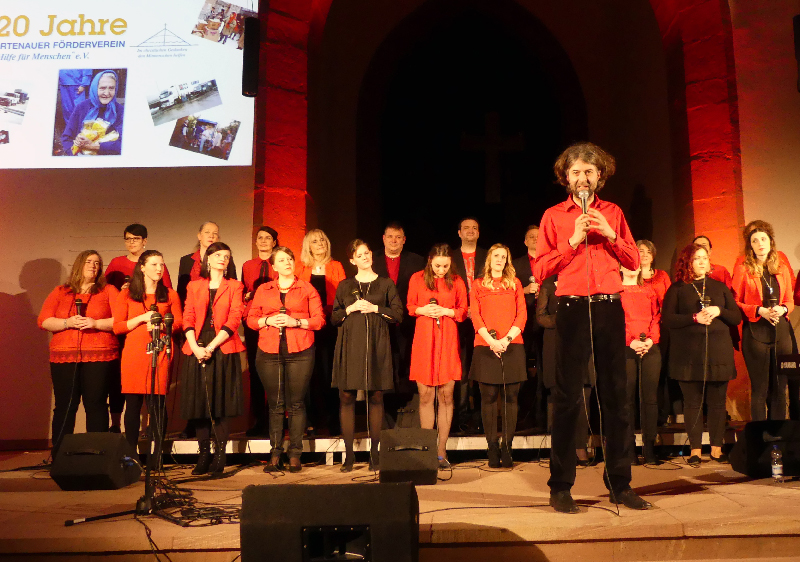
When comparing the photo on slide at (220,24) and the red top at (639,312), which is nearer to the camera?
Answer: the red top at (639,312)

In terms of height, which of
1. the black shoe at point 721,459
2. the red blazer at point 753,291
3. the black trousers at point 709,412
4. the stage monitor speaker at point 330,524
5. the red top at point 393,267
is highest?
the red top at point 393,267

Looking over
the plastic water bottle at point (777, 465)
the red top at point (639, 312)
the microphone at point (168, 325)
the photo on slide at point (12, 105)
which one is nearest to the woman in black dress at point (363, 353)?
the microphone at point (168, 325)

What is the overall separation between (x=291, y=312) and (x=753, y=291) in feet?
11.6

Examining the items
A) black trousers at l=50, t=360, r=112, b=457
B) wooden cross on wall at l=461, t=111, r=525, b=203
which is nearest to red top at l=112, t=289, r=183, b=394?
black trousers at l=50, t=360, r=112, b=457

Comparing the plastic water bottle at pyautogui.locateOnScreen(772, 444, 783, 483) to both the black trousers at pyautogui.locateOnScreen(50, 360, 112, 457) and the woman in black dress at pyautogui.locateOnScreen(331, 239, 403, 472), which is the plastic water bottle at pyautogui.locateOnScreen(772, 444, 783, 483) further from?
the black trousers at pyautogui.locateOnScreen(50, 360, 112, 457)

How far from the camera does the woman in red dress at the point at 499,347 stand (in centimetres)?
477

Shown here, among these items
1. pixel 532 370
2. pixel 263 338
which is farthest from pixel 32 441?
pixel 532 370

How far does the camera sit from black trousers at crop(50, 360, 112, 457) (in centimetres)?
481

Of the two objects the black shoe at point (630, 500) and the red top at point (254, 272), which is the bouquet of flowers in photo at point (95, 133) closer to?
the red top at point (254, 272)

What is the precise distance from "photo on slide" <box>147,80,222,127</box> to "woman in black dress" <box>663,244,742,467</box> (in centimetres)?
445

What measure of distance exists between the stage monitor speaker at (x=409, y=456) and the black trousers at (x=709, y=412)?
2.06m

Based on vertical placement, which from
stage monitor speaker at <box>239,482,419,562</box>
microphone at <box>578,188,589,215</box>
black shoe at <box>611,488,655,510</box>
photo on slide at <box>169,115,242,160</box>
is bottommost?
black shoe at <box>611,488,655,510</box>

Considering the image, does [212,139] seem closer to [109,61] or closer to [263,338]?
[109,61]

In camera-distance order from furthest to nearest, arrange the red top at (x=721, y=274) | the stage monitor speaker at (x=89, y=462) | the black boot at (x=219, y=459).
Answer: the red top at (x=721, y=274)
the black boot at (x=219, y=459)
the stage monitor speaker at (x=89, y=462)
